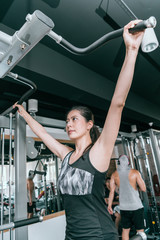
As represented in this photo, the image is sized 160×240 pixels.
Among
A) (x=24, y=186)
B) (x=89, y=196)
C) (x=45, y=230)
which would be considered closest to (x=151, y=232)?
(x=45, y=230)

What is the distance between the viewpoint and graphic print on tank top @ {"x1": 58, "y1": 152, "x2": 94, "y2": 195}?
3.02 feet

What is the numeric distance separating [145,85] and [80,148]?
270cm

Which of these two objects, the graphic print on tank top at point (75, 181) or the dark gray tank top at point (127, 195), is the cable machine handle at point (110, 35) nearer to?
the graphic print on tank top at point (75, 181)

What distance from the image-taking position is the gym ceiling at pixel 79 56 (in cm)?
165

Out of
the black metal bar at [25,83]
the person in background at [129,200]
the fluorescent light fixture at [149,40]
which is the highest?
the fluorescent light fixture at [149,40]

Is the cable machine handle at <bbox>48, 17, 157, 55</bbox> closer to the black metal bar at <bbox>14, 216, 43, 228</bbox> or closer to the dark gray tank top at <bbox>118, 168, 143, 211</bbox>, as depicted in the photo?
the black metal bar at <bbox>14, 216, 43, 228</bbox>

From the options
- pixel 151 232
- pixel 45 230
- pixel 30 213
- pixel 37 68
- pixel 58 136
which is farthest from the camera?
pixel 30 213

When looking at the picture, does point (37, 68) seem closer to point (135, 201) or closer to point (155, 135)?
point (135, 201)

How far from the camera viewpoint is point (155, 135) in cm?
365

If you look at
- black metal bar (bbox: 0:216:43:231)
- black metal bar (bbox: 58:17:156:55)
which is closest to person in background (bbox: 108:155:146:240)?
black metal bar (bbox: 0:216:43:231)

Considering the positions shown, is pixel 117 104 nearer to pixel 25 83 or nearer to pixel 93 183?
pixel 93 183

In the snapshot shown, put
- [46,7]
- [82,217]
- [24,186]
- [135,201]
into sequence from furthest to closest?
[135,201], [46,7], [24,186], [82,217]

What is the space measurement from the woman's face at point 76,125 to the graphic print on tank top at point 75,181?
0.21 meters

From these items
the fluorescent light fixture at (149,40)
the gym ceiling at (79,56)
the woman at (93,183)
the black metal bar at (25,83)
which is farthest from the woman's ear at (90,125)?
the gym ceiling at (79,56)
